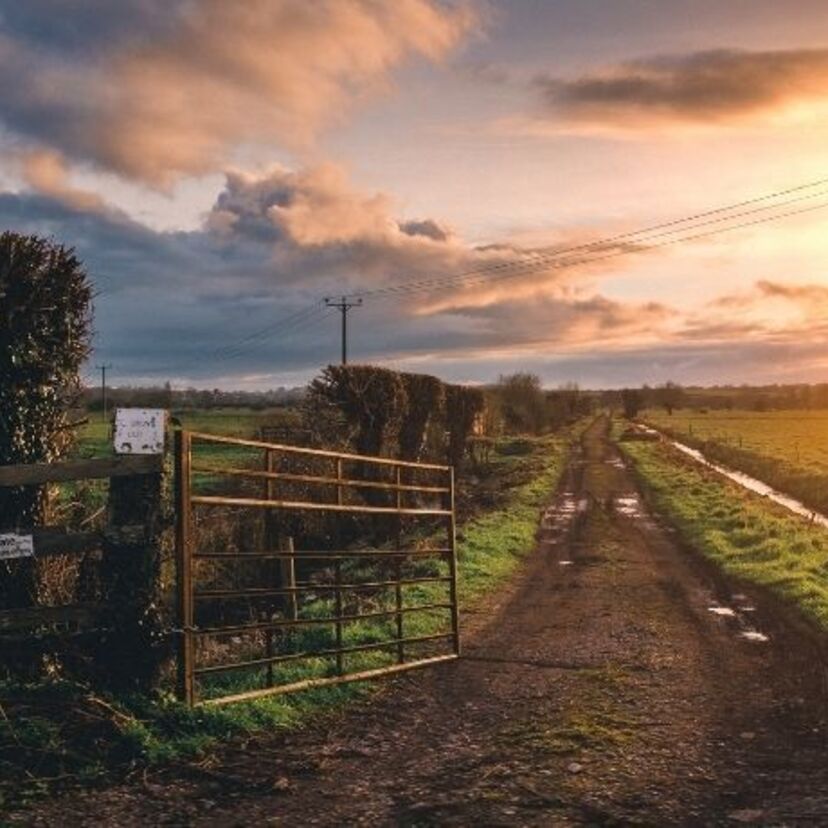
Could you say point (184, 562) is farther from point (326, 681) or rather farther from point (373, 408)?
point (373, 408)

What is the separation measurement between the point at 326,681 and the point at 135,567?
2.47m

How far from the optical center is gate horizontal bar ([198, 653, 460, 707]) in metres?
8.45

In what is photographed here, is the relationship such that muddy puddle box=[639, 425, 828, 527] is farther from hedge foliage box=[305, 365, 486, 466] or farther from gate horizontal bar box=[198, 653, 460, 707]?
gate horizontal bar box=[198, 653, 460, 707]

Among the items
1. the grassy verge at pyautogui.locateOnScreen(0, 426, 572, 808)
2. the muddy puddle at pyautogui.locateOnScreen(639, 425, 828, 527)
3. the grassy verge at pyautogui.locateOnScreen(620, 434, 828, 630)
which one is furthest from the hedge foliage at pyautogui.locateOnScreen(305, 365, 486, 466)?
the grassy verge at pyautogui.locateOnScreen(0, 426, 572, 808)

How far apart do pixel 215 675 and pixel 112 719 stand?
8.14ft

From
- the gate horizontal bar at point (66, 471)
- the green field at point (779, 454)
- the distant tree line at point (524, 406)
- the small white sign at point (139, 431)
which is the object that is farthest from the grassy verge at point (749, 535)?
the distant tree line at point (524, 406)

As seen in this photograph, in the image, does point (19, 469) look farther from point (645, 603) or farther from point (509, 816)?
point (645, 603)

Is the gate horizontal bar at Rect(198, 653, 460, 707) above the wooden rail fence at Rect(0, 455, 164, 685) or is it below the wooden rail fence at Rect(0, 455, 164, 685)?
below

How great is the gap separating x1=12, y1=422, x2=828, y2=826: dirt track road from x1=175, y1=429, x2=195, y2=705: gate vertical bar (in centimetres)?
76

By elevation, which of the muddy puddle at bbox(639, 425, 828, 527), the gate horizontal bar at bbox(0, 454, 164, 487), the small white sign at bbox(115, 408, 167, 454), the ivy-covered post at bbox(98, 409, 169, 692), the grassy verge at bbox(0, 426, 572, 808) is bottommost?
the muddy puddle at bbox(639, 425, 828, 527)

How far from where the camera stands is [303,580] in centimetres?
1984

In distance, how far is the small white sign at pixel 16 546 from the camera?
766cm

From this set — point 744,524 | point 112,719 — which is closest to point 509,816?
point 112,719

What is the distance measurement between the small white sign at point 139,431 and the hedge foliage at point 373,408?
1710 centimetres
